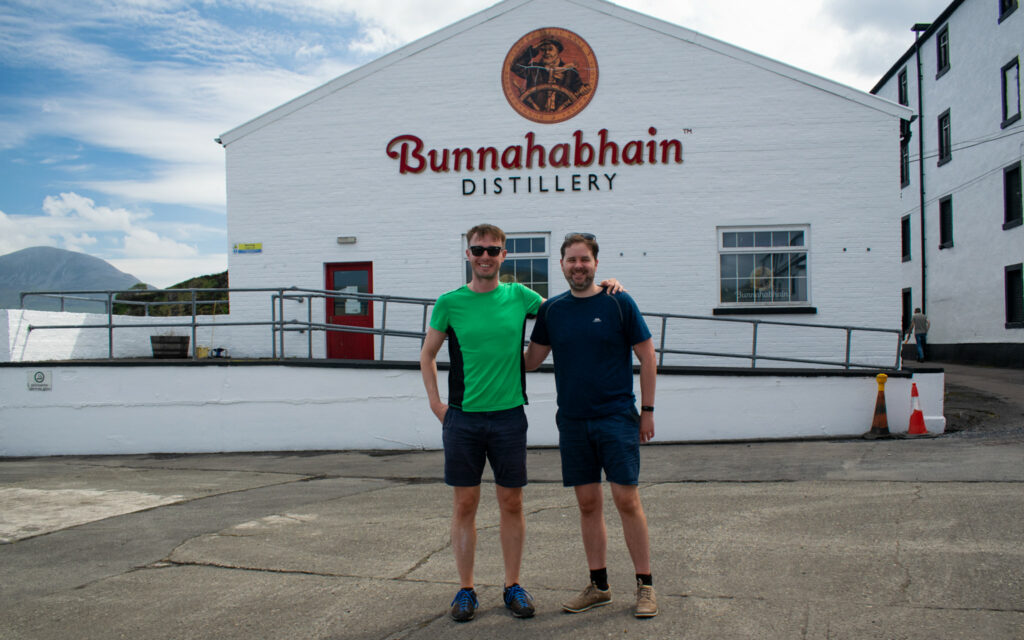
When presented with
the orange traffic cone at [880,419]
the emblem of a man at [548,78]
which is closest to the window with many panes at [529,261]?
the emblem of a man at [548,78]

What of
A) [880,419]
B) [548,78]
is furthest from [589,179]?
[880,419]

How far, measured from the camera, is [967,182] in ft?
78.8

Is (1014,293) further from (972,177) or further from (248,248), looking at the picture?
(248,248)

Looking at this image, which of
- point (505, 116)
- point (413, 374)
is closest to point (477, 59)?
point (505, 116)

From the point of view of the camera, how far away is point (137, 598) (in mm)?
4270

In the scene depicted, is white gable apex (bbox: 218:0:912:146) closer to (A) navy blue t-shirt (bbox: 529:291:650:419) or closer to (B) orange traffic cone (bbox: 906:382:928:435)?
(B) orange traffic cone (bbox: 906:382:928:435)

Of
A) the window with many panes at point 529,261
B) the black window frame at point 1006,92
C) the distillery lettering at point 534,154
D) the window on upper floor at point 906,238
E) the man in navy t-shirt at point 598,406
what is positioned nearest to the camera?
the man in navy t-shirt at point 598,406

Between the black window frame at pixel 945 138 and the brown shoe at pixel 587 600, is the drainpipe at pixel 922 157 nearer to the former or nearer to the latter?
the black window frame at pixel 945 138

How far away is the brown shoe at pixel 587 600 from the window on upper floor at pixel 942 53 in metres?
27.7

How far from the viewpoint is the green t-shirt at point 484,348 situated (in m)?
3.81

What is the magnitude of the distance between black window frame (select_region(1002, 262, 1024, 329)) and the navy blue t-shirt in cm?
2082

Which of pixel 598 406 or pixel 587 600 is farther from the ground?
pixel 598 406

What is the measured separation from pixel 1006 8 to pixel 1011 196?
17.4ft

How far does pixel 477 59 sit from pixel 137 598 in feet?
35.0
